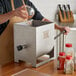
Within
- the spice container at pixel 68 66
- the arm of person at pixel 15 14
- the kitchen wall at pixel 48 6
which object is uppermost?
the kitchen wall at pixel 48 6

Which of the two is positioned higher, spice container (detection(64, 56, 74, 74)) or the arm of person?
the arm of person

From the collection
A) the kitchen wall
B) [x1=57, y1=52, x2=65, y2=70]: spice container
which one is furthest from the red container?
the kitchen wall

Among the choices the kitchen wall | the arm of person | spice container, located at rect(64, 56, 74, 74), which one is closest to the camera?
spice container, located at rect(64, 56, 74, 74)

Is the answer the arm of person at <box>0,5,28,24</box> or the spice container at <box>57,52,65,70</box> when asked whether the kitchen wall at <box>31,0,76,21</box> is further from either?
the spice container at <box>57,52,65,70</box>

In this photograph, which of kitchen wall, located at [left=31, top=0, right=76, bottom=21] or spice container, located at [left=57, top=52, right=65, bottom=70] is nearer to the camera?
spice container, located at [left=57, top=52, right=65, bottom=70]

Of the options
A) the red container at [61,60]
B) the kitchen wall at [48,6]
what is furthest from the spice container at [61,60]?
the kitchen wall at [48,6]

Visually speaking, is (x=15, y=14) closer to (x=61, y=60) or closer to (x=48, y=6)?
(x=61, y=60)

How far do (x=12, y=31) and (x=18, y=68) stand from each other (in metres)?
0.33

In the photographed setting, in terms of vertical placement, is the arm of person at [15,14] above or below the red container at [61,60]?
above

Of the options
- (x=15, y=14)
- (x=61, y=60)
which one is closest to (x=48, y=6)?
(x=15, y=14)

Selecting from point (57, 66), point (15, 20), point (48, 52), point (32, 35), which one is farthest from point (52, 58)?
point (15, 20)

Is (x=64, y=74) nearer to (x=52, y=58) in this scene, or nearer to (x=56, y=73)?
(x=56, y=73)

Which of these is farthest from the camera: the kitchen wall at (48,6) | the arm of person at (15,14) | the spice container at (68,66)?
the kitchen wall at (48,6)

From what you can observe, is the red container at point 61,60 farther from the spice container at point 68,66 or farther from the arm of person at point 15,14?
the arm of person at point 15,14
